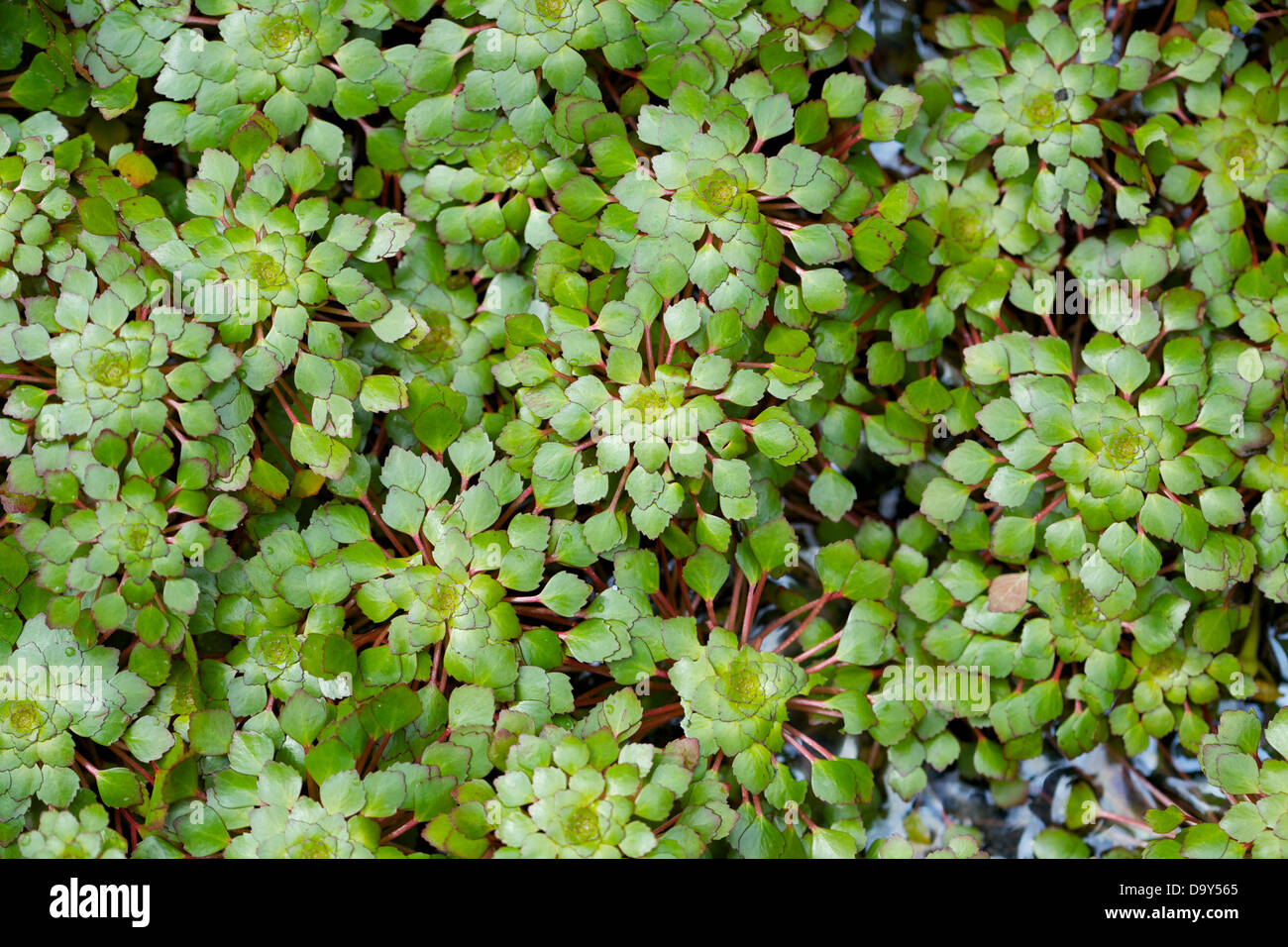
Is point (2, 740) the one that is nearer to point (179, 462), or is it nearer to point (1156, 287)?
point (179, 462)

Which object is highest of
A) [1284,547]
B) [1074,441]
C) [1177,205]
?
[1177,205]

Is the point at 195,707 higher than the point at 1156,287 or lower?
lower
